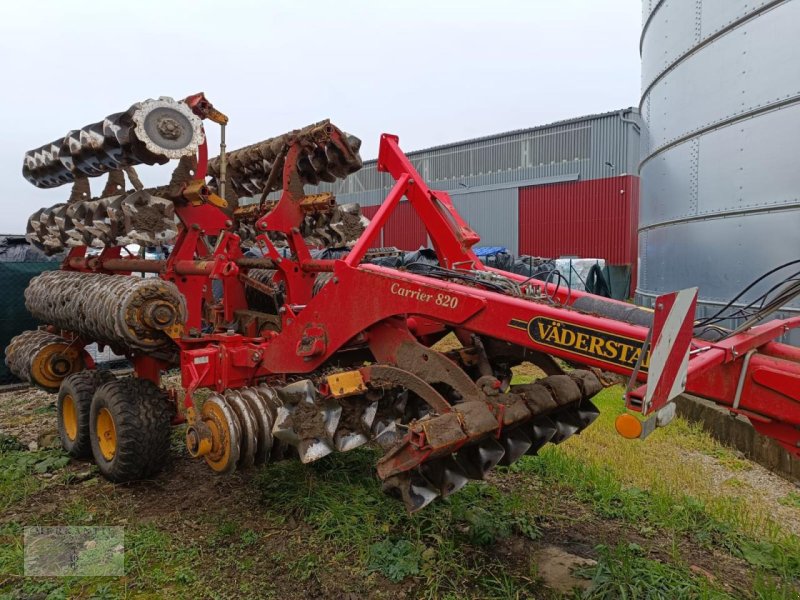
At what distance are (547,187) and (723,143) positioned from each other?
54.8 feet

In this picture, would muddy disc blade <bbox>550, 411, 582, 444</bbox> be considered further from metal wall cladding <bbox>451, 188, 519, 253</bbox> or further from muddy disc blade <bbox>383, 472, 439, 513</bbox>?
metal wall cladding <bbox>451, 188, 519, 253</bbox>

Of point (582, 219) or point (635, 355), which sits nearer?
point (635, 355)

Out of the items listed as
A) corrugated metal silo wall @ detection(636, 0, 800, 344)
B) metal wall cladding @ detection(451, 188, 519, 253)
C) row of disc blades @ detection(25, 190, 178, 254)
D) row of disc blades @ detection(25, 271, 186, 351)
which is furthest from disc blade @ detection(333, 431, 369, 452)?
metal wall cladding @ detection(451, 188, 519, 253)

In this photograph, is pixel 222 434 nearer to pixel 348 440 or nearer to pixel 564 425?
pixel 348 440

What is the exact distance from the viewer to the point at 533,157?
2309 centimetres

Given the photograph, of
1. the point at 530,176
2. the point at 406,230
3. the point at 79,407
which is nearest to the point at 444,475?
the point at 79,407

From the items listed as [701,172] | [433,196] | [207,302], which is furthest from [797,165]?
[207,302]

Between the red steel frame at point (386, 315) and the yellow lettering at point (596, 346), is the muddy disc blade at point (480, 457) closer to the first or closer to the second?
the red steel frame at point (386, 315)

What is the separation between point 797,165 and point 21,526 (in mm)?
6665

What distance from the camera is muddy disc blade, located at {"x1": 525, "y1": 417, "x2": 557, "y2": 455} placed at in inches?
132

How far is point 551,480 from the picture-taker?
452 centimetres

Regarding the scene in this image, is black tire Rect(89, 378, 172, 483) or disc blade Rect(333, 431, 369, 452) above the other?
disc blade Rect(333, 431, 369, 452)

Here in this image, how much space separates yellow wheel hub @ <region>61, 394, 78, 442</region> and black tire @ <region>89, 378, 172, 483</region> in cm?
65

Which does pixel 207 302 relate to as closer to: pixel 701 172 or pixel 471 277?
pixel 471 277
